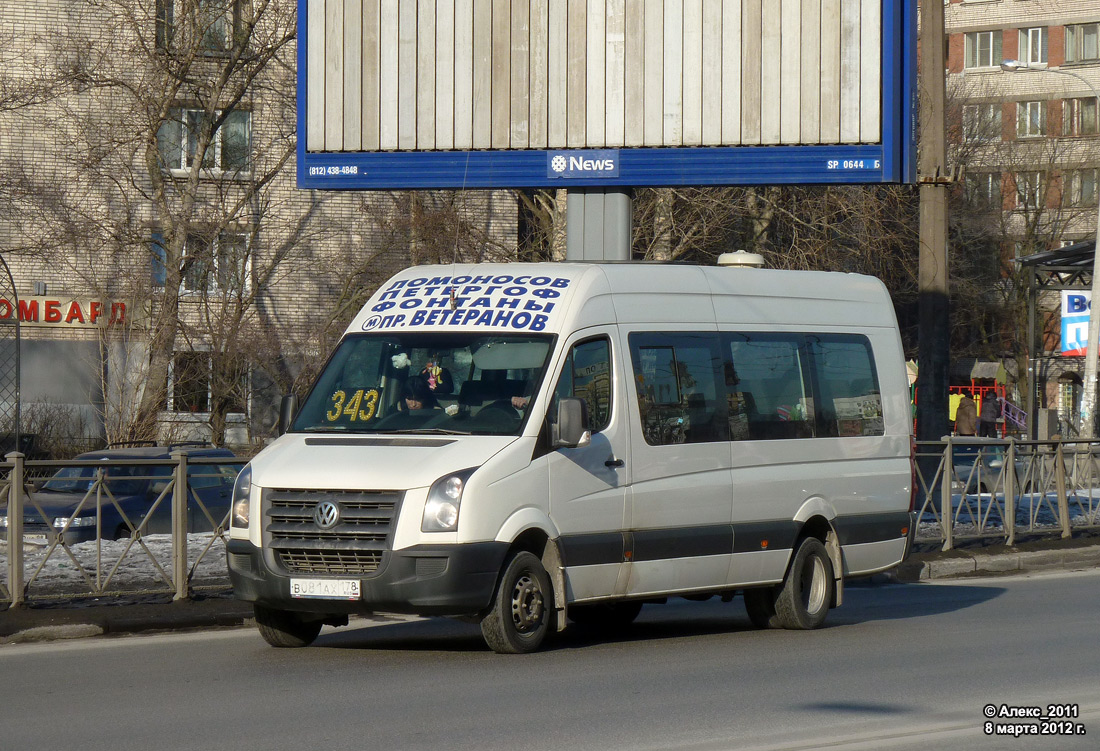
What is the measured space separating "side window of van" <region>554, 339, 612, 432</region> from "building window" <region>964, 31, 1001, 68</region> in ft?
203

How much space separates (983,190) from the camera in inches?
2244

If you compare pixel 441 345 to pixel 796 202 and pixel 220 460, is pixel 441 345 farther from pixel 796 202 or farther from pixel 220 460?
pixel 796 202

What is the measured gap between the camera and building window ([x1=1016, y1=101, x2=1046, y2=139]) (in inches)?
2544

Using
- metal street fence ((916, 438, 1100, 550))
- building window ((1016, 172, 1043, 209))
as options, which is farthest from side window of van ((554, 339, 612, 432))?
building window ((1016, 172, 1043, 209))

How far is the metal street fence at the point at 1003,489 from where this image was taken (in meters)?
17.2

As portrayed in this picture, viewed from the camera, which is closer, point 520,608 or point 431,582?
point 431,582

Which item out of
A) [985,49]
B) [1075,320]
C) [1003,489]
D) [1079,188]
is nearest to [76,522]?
[1003,489]

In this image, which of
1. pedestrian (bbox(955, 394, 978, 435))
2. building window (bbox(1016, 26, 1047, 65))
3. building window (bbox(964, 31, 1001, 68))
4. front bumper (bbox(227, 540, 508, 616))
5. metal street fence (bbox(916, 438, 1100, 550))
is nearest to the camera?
front bumper (bbox(227, 540, 508, 616))

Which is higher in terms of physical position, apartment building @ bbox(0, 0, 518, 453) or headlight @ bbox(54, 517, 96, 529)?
apartment building @ bbox(0, 0, 518, 453)

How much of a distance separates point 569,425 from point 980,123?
48.0 metres

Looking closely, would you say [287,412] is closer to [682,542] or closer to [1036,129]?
[682,542]

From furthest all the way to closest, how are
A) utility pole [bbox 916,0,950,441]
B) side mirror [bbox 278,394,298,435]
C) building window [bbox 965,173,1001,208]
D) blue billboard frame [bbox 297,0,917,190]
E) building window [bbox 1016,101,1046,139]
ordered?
building window [bbox 1016,101,1046,139] → building window [bbox 965,173,1001,208] → utility pole [bbox 916,0,950,441] → blue billboard frame [bbox 297,0,917,190] → side mirror [bbox 278,394,298,435]

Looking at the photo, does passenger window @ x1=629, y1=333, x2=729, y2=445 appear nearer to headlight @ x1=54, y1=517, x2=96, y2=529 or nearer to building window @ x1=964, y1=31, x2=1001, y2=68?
headlight @ x1=54, y1=517, x2=96, y2=529

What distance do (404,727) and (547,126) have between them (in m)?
10.8
